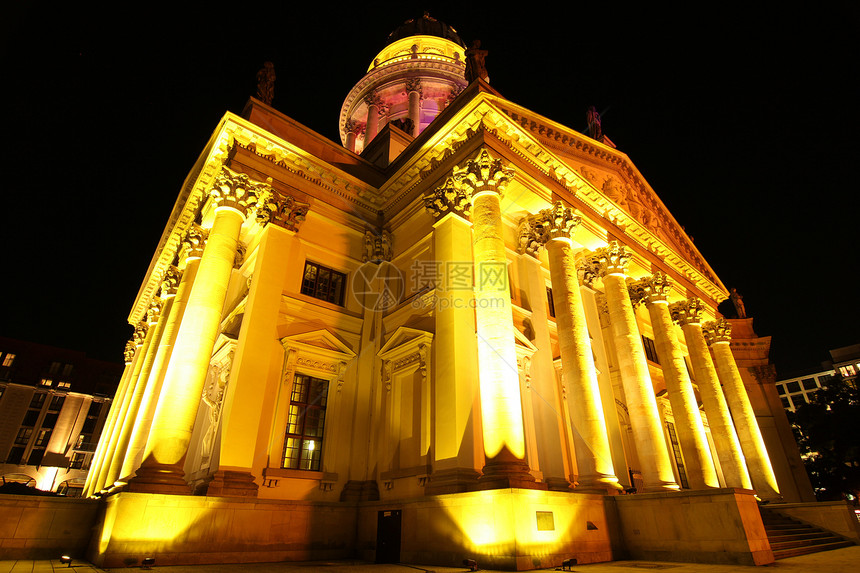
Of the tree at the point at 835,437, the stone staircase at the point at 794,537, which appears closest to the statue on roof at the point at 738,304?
the tree at the point at 835,437

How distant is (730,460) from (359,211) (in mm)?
18357

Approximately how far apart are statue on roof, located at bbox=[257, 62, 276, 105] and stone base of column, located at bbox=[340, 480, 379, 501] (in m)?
14.5

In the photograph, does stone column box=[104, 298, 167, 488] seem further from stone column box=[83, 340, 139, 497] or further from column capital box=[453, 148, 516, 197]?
column capital box=[453, 148, 516, 197]

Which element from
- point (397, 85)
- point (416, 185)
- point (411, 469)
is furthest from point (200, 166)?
point (397, 85)

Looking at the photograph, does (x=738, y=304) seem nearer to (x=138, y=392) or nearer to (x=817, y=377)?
(x=138, y=392)

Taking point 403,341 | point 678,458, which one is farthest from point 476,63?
point 678,458

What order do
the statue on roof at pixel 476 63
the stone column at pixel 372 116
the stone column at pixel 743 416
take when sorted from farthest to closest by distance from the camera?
the stone column at pixel 372 116 → the stone column at pixel 743 416 → the statue on roof at pixel 476 63

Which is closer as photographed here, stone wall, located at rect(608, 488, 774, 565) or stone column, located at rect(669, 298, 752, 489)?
stone wall, located at rect(608, 488, 774, 565)

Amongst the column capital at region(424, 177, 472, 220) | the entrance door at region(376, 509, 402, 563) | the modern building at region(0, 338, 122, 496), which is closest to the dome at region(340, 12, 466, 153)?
the column capital at region(424, 177, 472, 220)

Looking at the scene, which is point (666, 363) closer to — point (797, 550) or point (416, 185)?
point (797, 550)

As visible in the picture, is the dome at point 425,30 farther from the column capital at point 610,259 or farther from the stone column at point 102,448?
the stone column at point 102,448

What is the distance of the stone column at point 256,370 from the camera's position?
1151 centimetres

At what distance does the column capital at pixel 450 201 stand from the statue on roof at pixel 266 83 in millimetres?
8144

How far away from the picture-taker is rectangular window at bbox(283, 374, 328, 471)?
44.3ft
